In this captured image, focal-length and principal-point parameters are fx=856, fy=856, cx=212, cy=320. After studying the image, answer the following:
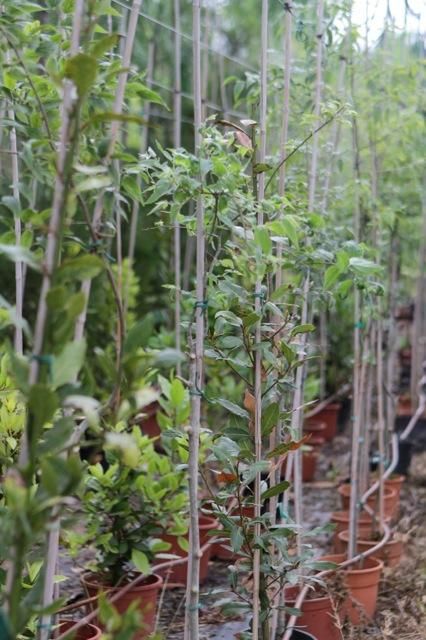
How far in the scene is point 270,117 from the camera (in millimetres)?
3639

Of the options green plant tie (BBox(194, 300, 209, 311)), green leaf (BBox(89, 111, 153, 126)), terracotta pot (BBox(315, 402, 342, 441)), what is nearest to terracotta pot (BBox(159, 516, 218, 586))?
green plant tie (BBox(194, 300, 209, 311))

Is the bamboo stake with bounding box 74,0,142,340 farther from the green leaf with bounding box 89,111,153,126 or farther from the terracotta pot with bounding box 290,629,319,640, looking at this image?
the terracotta pot with bounding box 290,629,319,640

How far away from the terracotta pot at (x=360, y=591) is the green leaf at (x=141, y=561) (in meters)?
0.72

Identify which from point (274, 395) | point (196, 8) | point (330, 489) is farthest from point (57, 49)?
point (330, 489)

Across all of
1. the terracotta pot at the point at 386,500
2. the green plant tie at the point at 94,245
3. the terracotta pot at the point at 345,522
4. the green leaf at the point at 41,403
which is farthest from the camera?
the terracotta pot at the point at 386,500

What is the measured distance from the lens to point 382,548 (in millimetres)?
3559

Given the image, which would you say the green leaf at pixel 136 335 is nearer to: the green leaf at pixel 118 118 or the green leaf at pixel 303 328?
the green leaf at pixel 118 118

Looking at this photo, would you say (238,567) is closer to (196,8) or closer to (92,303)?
→ (196,8)

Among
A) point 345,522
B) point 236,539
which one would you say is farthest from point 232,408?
point 345,522

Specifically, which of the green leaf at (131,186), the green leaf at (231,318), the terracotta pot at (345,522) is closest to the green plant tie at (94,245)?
the green leaf at (131,186)

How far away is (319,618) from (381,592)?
74 centimetres

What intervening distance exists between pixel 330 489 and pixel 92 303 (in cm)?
185

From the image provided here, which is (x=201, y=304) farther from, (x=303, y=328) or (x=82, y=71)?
(x=82, y=71)

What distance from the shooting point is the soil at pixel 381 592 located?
2920 mm
